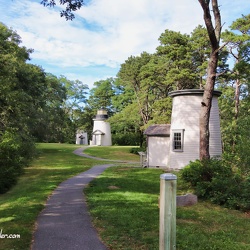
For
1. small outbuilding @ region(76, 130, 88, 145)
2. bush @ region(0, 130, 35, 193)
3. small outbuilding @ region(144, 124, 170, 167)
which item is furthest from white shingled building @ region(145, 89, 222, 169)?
small outbuilding @ region(76, 130, 88, 145)

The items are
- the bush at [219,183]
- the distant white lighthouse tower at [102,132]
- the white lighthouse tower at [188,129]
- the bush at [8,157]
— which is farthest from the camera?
the distant white lighthouse tower at [102,132]

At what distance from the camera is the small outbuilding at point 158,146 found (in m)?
20.5

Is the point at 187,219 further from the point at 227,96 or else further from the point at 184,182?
the point at 227,96

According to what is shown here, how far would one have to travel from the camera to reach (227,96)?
29875 mm

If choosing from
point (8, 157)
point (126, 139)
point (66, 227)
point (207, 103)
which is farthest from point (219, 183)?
point (126, 139)

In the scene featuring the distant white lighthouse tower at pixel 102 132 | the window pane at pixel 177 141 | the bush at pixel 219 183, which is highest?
the distant white lighthouse tower at pixel 102 132

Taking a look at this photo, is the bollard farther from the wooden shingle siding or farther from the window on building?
the wooden shingle siding

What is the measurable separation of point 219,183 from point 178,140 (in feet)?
29.8

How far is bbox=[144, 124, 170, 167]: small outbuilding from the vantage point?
2055 centimetres

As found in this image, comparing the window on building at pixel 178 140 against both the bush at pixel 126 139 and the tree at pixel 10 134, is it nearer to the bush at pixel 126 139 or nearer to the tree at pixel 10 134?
the tree at pixel 10 134

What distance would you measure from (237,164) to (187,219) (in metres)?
3.33

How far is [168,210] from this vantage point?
3523mm

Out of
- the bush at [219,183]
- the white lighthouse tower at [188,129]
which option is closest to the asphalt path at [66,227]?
the bush at [219,183]

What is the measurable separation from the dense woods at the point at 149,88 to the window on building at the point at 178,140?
3308 millimetres
